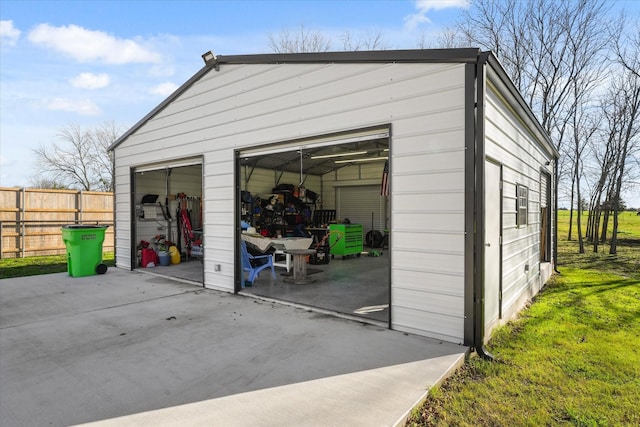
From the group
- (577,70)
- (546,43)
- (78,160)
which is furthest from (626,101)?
(78,160)

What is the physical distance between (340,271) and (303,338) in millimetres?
4132

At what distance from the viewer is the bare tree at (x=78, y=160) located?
21141 millimetres

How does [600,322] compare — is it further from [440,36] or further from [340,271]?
[440,36]

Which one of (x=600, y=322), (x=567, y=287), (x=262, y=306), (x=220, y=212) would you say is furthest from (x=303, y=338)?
(x=567, y=287)

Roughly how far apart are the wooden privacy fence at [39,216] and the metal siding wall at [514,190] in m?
12.3

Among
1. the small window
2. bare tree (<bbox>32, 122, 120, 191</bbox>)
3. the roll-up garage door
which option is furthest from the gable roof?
bare tree (<bbox>32, 122, 120, 191</bbox>)

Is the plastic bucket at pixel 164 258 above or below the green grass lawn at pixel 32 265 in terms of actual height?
above

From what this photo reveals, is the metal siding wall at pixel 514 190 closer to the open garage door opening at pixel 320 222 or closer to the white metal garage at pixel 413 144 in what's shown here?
the white metal garage at pixel 413 144

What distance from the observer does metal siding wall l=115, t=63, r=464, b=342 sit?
11.0 ft

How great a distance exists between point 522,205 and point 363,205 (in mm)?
8099

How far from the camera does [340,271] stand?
759cm

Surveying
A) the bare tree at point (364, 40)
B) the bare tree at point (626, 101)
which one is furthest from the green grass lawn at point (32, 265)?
the bare tree at point (626, 101)

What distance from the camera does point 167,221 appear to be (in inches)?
362

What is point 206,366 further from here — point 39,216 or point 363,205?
point 39,216
